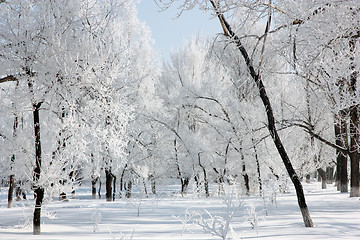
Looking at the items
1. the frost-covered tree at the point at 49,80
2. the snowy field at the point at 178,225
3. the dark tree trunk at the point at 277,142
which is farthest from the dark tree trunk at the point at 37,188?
the dark tree trunk at the point at 277,142

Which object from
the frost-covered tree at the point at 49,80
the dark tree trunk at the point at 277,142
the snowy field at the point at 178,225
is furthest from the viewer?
the frost-covered tree at the point at 49,80

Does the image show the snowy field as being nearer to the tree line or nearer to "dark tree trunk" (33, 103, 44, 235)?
"dark tree trunk" (33, 103, 44, 235)

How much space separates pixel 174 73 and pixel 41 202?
15714 millimetres

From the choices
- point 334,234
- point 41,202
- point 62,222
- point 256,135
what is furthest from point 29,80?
point 256,135

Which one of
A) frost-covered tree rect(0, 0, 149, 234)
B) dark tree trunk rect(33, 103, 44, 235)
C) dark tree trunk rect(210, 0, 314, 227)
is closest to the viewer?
dark tree trunk rect(210, 0, 314, 227)

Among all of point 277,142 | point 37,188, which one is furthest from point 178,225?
point 37,188

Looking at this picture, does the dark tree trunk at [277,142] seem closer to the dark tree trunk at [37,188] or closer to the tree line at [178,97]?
the tree line at [178,97]

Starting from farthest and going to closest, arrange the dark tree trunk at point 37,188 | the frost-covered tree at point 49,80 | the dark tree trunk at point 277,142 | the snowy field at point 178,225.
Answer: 1. the frost-covered tree at point 49,80
2. the dark tree trunk at point 37,188
3. the dark tree trunk at point 277,142
4. the snowy field at point 178,225

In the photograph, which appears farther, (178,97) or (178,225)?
(178,97)

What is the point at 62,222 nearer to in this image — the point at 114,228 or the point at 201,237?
the point at 114,228

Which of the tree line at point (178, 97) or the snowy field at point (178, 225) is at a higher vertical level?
the tree line at point (178, 97)

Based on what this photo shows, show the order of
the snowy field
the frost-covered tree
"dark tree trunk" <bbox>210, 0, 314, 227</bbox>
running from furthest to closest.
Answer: the frost-covered tree
"dark tree trunk" <bbox>210, 0, 314, 227</bbox>
the snowy field

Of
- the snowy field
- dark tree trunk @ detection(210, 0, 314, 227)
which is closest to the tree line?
dark tree trunk @ detection(210, 0, 314, 227)

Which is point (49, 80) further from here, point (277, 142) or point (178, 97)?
point (178, 97)
